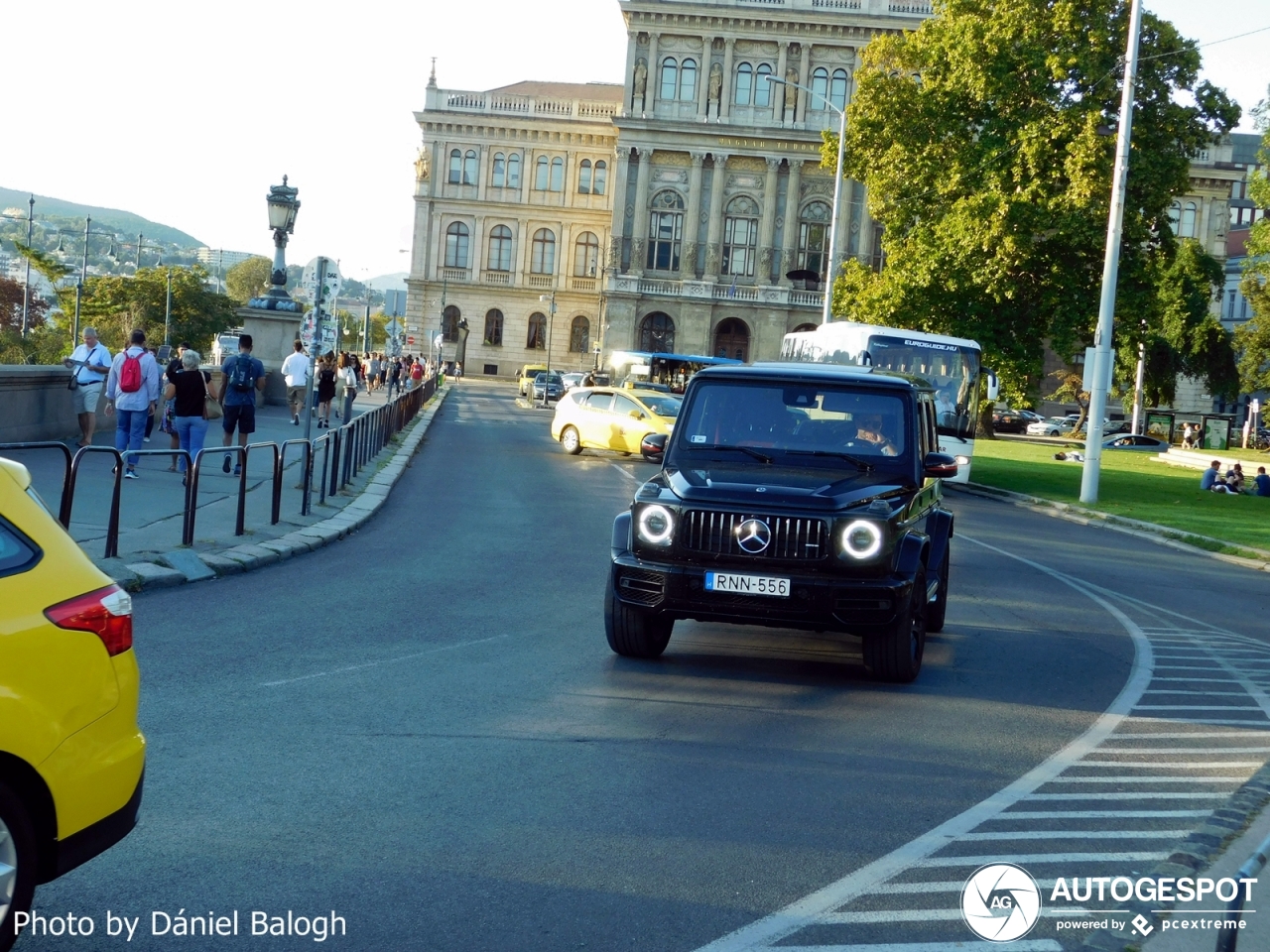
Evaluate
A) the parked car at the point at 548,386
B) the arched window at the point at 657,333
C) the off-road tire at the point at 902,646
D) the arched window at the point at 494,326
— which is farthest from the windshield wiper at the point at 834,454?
the arched window at the point at 494,326

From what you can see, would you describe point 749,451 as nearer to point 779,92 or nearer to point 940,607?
point 940,607

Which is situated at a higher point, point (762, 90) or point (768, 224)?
point (762, 90)

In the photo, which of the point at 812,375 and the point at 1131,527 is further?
the point at 1131,527

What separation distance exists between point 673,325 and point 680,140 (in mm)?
11799

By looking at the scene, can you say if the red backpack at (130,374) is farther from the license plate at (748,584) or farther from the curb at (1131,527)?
the curb at (1131,527)

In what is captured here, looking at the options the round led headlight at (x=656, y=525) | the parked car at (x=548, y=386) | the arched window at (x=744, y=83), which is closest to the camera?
the round led headlight at (x=656, y=525)

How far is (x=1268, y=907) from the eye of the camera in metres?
5.09

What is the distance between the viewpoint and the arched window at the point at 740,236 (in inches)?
3824

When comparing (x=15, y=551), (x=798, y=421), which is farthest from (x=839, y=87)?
(x=15, y=551)

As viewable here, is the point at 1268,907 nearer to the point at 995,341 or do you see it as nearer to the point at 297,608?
the point at 297,608

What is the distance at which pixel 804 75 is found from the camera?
94.9 meters

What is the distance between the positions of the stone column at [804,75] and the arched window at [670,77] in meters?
7.86

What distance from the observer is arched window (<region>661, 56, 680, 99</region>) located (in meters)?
95.8

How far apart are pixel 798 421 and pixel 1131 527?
16220 mm
